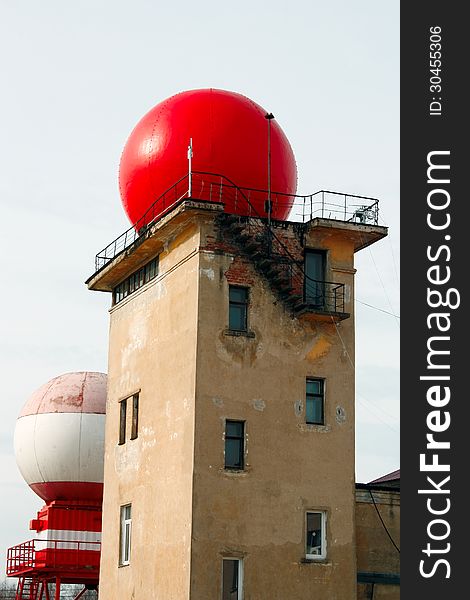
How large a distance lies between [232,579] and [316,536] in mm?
3068

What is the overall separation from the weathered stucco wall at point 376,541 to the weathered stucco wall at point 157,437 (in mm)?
6520

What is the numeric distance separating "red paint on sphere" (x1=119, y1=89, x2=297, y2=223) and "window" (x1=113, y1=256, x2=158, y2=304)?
2.16 metres

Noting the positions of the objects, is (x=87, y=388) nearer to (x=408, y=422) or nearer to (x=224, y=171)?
(x=224, y=171)

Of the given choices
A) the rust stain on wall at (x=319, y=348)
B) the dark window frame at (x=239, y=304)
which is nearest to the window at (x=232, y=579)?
the rust stain on wall at (x=319, y=348)

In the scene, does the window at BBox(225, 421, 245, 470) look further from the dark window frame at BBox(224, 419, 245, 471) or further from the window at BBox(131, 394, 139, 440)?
the window at BBox(131, 394, 139, 440)

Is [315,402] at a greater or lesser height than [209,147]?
lesser

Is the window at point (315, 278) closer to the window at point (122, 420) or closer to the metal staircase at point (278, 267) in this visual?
the metal staircase at point (278, 267)

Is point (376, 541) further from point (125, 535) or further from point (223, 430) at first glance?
point (125, 535)

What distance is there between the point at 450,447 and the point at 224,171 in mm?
14701

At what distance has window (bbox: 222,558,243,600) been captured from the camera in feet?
116

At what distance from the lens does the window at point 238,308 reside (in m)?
37.7

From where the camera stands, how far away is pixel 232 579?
35531mm

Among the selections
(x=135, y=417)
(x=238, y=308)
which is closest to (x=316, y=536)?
(x=238, y=308)

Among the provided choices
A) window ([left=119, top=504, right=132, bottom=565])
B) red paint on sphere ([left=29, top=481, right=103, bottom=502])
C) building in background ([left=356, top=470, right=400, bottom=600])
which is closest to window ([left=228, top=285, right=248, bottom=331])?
building in background ([left=356, top=470, right=400, bottom=600])
